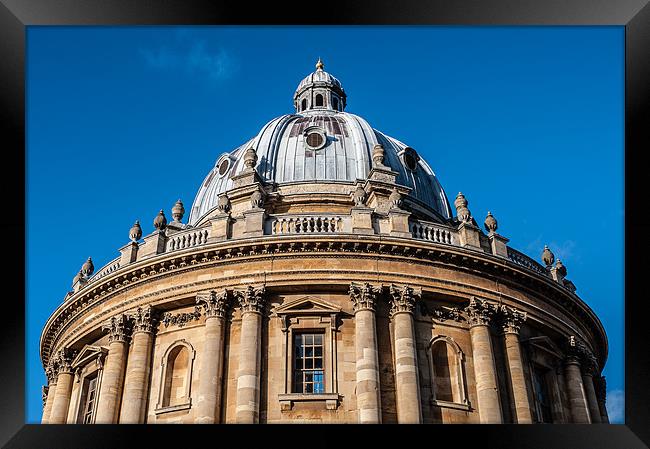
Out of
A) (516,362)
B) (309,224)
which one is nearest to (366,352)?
(309,224)

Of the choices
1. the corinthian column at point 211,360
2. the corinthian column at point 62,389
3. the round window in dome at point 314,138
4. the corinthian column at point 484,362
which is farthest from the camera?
the round window in dome at point 314,138

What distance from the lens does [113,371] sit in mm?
25781

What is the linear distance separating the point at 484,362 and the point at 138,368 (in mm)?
12448

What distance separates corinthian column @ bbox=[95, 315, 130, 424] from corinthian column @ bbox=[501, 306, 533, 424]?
14.2 metres

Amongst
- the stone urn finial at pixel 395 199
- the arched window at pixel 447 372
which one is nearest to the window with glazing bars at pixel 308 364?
the arched window at pixel 447 372

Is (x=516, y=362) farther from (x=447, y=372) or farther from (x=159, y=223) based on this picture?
(x=159, y=223)

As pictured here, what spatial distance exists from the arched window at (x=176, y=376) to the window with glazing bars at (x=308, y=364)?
3.80 metres

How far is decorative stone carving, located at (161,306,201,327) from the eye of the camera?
25844 mm

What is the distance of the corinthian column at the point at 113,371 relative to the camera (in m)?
25.0

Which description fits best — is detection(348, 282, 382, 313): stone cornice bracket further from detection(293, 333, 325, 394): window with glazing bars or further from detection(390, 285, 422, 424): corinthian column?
detection(293, 333, 325, 394): window with glazing bars

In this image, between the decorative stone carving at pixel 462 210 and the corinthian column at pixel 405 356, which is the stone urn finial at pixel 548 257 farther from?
the corinthian column at pixel 405 356

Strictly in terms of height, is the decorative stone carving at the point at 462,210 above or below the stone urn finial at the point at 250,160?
below
